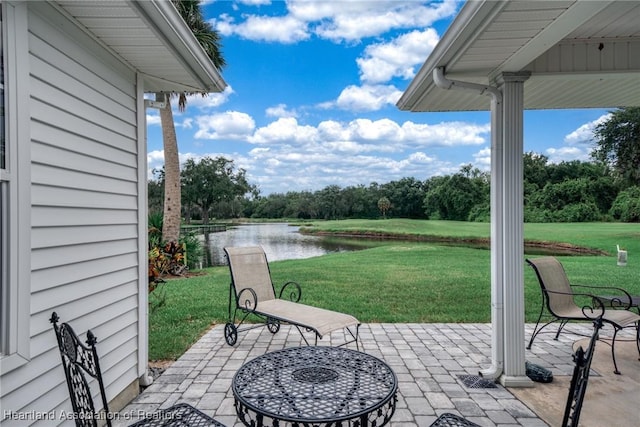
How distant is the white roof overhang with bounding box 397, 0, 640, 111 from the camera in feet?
6.72

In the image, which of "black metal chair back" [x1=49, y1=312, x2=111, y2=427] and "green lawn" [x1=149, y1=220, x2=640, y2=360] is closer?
"black metal chair back" [x1=49, y1=312, x2=111, y2=427]

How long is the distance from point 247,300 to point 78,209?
7.50 feet

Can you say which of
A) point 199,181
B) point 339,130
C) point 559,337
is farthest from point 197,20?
point 339,130

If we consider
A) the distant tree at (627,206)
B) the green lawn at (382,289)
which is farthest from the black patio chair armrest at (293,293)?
the distant tree at (627,206)

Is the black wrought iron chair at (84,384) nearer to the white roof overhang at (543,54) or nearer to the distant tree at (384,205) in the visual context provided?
the white roof overhang at (543,54)

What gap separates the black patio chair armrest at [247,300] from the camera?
4.11 metres

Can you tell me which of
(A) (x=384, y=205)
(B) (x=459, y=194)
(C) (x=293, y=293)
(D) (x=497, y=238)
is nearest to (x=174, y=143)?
(C) (x=293, y=293)

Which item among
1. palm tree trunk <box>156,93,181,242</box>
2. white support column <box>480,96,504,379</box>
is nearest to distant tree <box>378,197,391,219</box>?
palm tree trunk <box>156,93,181,242</box>

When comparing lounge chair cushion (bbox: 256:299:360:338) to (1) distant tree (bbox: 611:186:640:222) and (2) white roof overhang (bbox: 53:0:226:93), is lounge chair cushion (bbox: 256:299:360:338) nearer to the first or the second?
(2) white roof overhang (bbox: 53:0:226:93)

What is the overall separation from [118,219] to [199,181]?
24129 mm

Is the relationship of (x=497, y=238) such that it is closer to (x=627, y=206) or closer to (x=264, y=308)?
(x=264, y=308)

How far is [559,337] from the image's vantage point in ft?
14.1

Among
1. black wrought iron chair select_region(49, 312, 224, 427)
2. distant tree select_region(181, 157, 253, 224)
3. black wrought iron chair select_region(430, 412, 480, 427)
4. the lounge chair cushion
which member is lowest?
the lounge chair cushion

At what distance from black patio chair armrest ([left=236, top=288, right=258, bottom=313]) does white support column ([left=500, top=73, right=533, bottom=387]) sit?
2.39 m
